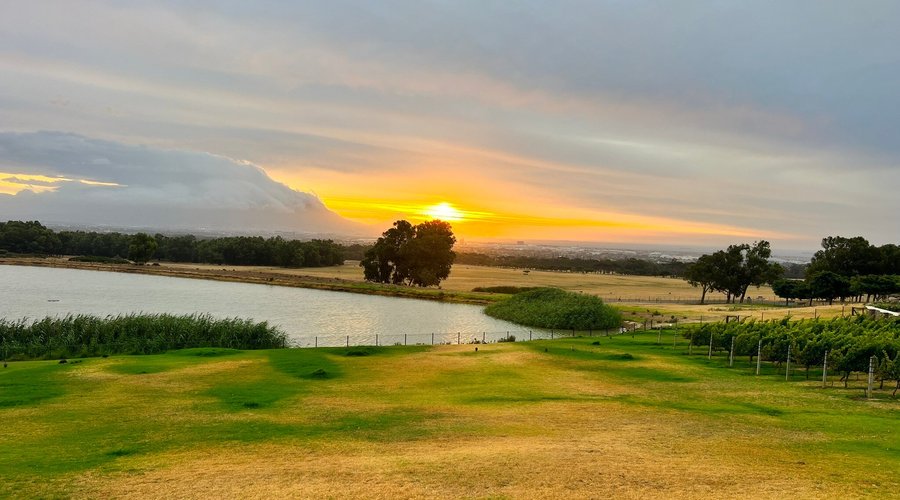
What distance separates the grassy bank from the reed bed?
109 feet

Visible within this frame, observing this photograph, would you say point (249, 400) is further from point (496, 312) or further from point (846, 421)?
point (496, 312)

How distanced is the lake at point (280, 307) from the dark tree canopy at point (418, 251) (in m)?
17.9

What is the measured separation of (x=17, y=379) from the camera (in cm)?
2622

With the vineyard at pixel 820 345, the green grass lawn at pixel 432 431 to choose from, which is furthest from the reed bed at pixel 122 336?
the vineyard at pixel 820 345

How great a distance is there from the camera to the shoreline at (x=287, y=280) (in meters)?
93.4

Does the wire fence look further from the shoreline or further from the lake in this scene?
the shoreline

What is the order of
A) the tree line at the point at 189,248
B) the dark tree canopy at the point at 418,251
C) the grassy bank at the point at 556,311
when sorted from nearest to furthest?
the grassy bank at the point at 556,311, the dark tree canopy at the point at 418,251, the tree line at the point at 189,248

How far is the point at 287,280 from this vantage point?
11256 centimetres

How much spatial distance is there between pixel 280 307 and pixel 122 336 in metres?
31.0

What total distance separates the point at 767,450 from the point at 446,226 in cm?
9603

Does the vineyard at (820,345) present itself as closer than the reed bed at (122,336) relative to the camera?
Yes

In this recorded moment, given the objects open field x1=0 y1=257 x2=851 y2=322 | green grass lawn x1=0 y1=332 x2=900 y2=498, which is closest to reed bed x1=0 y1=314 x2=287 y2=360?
green grass lawn x1=0 y1=332 x2=900 y2=498

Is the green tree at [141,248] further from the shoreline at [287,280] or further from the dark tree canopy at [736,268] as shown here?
the dark tree canopy at [736,268]

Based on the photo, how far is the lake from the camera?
55.6 meters
